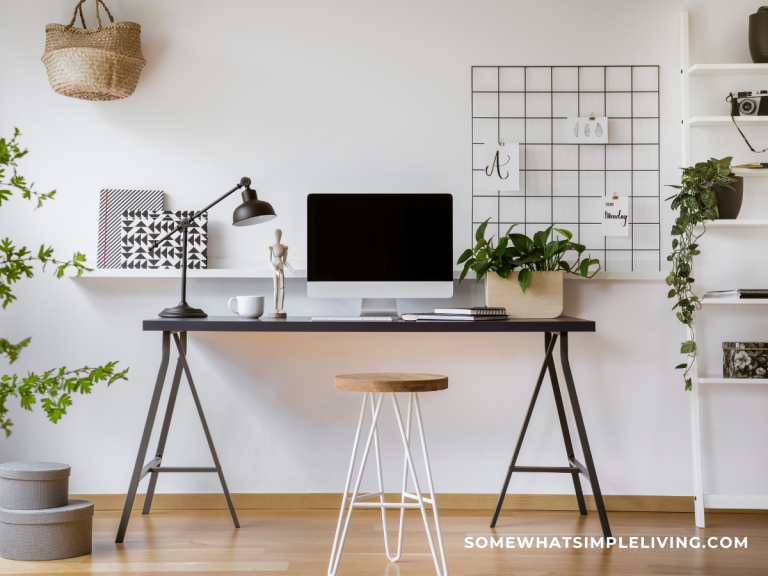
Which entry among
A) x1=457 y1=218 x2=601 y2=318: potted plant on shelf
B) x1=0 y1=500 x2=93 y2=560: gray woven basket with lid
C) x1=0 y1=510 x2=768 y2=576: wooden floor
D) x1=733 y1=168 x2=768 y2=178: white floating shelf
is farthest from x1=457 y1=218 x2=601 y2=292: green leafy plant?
x1=0 y1=500 x2=93 y2=560: gray woven basket with lid

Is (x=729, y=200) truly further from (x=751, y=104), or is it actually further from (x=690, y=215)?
(x=751, y=104)

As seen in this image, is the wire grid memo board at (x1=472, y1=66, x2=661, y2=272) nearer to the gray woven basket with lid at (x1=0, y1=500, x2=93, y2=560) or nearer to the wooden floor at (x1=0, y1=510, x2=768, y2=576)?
the wooden floor at (x1=0, y1=510, x2=768, y2=576)

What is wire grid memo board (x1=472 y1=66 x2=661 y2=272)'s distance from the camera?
9.24 feet

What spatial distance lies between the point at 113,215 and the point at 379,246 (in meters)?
1.15

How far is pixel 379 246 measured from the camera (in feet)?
8.54

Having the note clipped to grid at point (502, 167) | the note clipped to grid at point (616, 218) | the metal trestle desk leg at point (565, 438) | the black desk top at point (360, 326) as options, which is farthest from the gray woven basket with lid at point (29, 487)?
the note clipped to grid at point (616, 218)

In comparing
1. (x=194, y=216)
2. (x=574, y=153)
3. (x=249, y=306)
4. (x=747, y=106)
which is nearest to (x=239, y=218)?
(x=194, y=216)

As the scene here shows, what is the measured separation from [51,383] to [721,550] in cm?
226

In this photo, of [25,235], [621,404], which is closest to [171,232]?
[25,235]

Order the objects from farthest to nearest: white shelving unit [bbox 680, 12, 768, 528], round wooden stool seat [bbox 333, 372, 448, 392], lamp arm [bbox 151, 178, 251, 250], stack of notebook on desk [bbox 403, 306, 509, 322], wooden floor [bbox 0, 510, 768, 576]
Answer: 1. white shelving unit [bbox 680, 12, 768, 528]
2. lamp arm [bbox 151, 178, 251, 250]
3. stack of notebook on desk [bbox 403, 306, 509, 322]
4. wooden floor [bbox 0, 510, 768, 576]
5. round wooden stool seat [bbox 333, 372, 448, 392]

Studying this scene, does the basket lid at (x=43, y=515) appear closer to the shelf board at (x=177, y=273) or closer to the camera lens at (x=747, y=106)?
the shelf board at (x=177, y=273)

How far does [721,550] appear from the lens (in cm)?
232

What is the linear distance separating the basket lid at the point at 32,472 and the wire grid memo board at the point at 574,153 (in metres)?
1.84

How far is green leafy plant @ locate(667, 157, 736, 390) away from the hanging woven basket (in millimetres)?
2253
